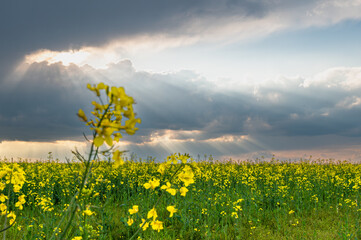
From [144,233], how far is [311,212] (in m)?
4.27

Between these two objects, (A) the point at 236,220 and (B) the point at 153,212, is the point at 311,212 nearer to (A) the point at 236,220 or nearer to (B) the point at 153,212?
(A) the point at 236,220

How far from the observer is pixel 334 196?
827 centimetres

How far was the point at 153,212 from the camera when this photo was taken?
2.13m

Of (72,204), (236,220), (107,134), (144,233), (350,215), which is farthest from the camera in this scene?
(350,215)

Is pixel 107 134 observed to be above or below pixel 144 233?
above

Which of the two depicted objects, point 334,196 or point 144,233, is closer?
point 144,233

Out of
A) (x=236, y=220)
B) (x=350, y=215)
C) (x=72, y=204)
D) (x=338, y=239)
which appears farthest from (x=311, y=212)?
(x=72, y=204)

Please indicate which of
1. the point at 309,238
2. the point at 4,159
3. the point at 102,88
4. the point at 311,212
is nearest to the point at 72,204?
the point at 102,88

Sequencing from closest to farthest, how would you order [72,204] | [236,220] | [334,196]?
[72,204], [236,220], [334,196]

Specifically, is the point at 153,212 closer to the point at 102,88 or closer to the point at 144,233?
the point at 102,88

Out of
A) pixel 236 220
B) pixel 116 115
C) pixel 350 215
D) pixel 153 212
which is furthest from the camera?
pixel 350 215

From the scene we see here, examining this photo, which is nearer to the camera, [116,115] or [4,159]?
[116,115]

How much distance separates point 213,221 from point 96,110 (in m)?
5.21

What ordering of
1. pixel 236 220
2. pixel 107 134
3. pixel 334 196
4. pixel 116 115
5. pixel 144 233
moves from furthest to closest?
1. pixel 334 196
2. pixel 236 220
3. pixel 144 233
4. pixel 116 115
5. pixel 107 134
